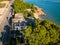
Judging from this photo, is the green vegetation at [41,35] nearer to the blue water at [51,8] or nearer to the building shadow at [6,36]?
the building shadow at [6,36]

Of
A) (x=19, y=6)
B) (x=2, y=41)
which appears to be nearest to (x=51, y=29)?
(x=2, y=41)

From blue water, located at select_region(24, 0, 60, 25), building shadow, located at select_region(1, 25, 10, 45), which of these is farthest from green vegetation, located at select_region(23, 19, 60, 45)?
blue water, located at select_region(24, 0, 60, 25)

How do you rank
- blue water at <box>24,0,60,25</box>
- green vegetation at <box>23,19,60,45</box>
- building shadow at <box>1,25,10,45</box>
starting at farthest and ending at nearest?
1. blue water at <box>24,0,60,25</box>
2. building shadow at <box>1,25,10,45</box>
3. green vegetation at <box>23,19,60,45</box>

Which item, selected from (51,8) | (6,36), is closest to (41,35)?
(6,36)

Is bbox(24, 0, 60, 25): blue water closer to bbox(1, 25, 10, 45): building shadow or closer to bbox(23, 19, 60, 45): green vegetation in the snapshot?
bbox(1, 25, 10, 45): building shadow

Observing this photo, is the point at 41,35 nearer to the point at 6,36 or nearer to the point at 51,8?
the point at 6,36

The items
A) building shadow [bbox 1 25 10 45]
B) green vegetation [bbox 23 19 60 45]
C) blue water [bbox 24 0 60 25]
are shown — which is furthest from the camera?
blue water [bbox 24 0 60 25]

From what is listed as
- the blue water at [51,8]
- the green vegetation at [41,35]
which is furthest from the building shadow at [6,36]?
the blue water at [51,8]

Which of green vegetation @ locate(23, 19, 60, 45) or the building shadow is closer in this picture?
green vegetation @ locate(23, 19, 60, 45)

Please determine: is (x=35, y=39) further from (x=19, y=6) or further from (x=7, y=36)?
(x=19, y=6)
